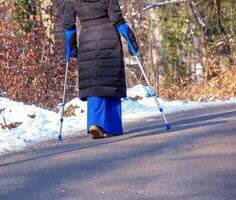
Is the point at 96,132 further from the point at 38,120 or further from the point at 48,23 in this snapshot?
the point at 48,23

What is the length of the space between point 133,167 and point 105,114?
285 cm

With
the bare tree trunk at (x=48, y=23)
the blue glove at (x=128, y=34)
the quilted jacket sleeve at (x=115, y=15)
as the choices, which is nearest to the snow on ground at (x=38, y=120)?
the blue glove at (x=128, y=34)

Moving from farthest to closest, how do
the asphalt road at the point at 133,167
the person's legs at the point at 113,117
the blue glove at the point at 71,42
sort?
the blue glove at the point at 71,42 → the person's legs at the point at 113,117 → the asphalt road at the point at 133,167

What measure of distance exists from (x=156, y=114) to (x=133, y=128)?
281 cm

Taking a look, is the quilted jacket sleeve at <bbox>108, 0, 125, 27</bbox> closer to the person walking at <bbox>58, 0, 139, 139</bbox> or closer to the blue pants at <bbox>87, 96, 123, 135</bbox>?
the person walking at <bbox>58, 0, 139, 139</bbox>

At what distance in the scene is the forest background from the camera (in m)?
21.2

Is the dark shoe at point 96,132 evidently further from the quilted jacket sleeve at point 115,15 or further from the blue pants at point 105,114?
the quilted jacket sleeve at point 115,15

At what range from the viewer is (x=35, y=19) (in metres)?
22.8

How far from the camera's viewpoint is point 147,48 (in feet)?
106

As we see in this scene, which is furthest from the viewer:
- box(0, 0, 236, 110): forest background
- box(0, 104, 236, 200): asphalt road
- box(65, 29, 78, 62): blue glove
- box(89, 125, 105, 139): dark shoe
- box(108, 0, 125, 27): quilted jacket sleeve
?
box(0, 0, 236, 110): forest background

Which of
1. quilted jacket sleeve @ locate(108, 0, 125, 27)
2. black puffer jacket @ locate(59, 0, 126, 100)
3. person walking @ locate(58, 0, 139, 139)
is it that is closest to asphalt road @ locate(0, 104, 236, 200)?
person walking @ locate(58, 0, 139, 139)

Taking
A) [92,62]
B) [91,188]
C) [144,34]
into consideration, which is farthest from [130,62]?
[91,188]

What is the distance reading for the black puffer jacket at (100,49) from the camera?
1161 cm

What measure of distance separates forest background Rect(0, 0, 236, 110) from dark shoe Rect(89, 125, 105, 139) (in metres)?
8.44
